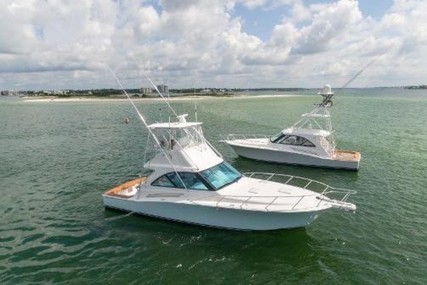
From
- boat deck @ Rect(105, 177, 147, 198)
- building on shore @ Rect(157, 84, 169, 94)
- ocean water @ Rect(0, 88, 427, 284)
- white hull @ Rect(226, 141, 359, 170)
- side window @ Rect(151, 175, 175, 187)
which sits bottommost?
ocean water @ Rect(0, 88, 427, 284)

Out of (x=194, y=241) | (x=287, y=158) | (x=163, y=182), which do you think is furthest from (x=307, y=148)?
(x=194, y=241)

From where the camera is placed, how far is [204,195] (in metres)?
16.4

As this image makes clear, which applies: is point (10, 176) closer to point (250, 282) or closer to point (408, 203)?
point (250, 282)

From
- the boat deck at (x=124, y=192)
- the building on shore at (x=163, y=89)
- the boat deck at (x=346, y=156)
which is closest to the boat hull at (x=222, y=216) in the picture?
the boat deck at (x=124, y=192)

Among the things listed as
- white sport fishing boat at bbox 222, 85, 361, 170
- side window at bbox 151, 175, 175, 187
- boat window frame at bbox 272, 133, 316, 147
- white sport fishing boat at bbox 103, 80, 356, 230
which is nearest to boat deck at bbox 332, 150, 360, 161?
white sport fishing boat at bbox 222, 85, 361, 170

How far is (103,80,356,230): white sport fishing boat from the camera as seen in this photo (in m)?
15.3

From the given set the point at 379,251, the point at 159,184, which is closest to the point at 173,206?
the point at 159,184

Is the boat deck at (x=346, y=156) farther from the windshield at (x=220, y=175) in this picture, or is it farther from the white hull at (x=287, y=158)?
the windshield at (x=220, y=175)

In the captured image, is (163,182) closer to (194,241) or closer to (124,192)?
(124,192)

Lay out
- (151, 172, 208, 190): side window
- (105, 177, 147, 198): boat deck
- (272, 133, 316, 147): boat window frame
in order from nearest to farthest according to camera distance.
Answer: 1. (151, 172, 208, 190): side window
2. (105, 177, 147, 198): boat deck
3. (272, 133, 316, 147): boat window frame

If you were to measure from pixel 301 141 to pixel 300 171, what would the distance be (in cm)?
274

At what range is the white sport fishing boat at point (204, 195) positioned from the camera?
15.3 meters

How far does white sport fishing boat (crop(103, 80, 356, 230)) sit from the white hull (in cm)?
1044

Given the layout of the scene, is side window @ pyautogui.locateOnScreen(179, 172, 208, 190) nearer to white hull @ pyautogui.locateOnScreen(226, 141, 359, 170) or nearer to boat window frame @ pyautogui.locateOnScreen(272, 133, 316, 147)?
white hull @ pyautogui.locateOnScreen(226, 141, 359, 170)
